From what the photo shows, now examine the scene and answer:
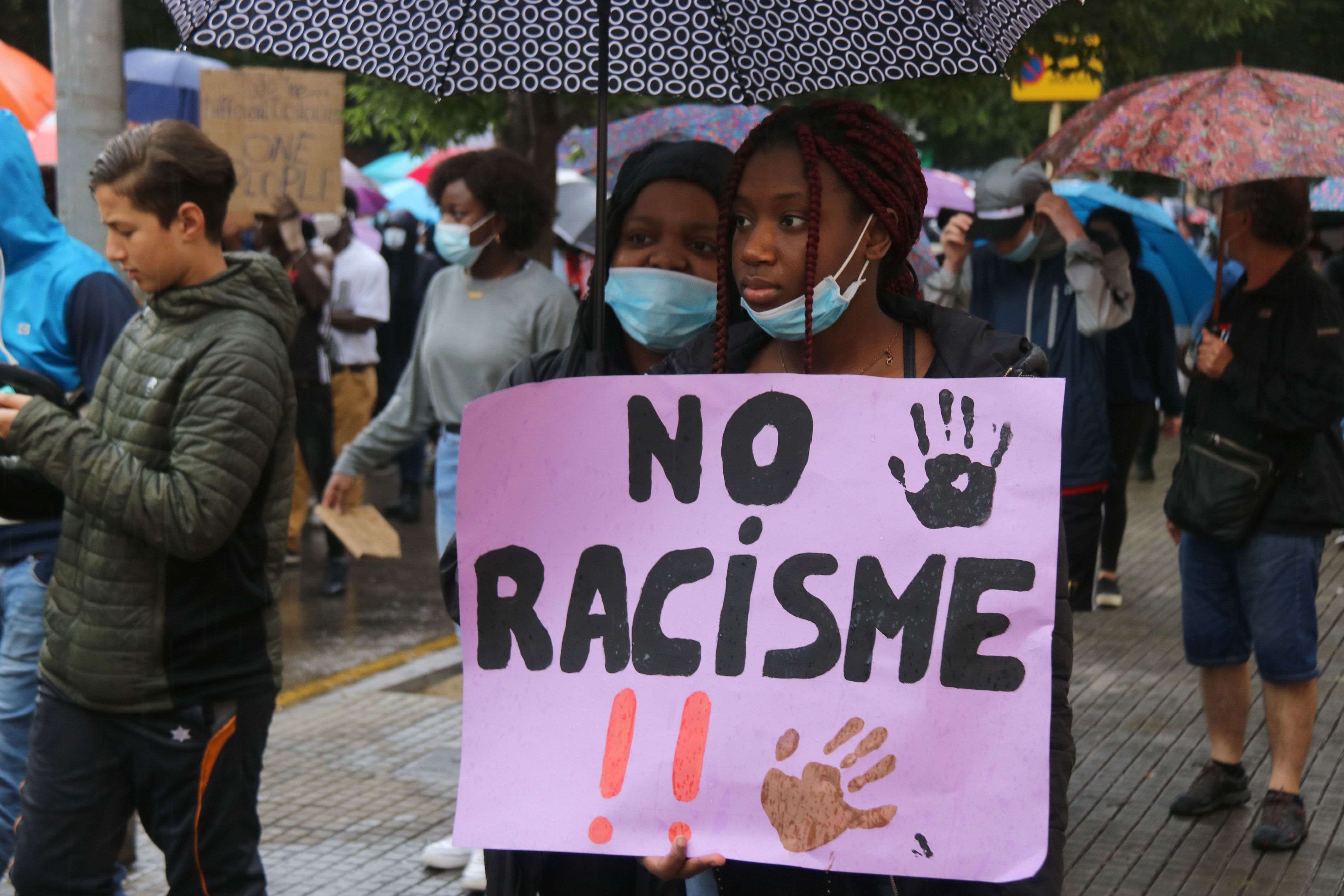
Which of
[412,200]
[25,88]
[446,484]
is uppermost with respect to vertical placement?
[25,88]

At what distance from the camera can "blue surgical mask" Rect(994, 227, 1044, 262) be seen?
5.75 m

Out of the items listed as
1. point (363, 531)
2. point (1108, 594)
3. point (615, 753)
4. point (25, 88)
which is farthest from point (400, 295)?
point (615, 753)

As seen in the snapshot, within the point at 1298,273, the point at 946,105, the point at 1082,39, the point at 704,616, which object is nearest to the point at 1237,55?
the point at 1298,273

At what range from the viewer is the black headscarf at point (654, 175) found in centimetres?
282

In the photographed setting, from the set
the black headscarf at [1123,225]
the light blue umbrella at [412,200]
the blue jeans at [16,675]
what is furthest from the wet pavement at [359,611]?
the light blue umbrella at [412,200]

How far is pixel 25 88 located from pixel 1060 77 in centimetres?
506

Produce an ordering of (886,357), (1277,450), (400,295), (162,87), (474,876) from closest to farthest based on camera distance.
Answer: (886,357)
(474,876)
(1277,450)
(162,87)
(400,295)

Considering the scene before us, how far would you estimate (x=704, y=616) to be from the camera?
6.61 ft

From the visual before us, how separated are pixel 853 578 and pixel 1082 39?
610cm

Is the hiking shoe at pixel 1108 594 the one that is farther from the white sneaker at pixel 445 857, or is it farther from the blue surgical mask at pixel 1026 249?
the white sneaker at pixel 445 857

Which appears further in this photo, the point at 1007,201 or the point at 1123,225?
the point at 1123,225

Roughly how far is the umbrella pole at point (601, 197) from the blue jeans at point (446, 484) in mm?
2071

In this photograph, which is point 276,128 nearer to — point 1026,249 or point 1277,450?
point 1026,249

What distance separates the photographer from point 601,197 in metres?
2.60
